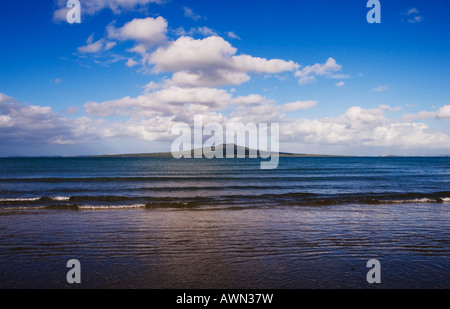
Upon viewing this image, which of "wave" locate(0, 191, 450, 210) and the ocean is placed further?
"wave" locate(0, 191, 450, 210)

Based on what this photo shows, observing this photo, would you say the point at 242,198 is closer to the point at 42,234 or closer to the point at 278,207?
the point at 278,207

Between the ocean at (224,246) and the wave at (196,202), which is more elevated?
the ocean at (224,246)

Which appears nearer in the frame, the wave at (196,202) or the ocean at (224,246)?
the ocean at (224,246)

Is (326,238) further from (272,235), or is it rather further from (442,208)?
(442,208)

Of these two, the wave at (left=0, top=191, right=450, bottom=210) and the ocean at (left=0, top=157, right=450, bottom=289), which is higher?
the ocean at (left=0, top=157, right=450, bottom=289)

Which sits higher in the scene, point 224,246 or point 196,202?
point 224,246

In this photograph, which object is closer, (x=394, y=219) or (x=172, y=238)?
(x=172, y=238)

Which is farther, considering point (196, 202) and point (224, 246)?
point (196, 202)

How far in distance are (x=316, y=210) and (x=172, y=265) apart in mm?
12090
